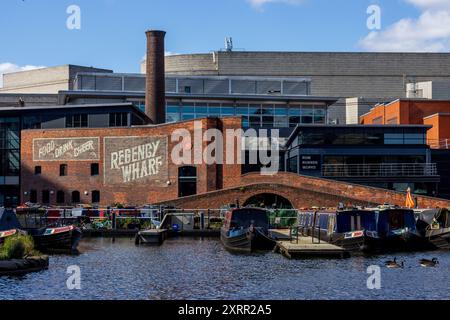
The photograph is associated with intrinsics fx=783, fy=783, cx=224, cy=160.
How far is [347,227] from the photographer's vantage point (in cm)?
4491

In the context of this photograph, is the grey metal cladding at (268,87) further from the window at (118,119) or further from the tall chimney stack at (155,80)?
the window at (118,119)

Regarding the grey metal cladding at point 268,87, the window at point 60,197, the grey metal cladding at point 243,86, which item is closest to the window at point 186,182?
the window at point 60,197

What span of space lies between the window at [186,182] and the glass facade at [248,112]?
2263 cm

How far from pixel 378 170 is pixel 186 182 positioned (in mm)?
16358

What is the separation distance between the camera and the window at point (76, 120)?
71.8 m

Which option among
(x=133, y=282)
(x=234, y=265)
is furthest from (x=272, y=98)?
(x=133, y=282)

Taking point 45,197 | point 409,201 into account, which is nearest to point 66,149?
point 45,197

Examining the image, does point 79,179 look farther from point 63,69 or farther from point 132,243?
point 63,69

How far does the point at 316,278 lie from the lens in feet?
106

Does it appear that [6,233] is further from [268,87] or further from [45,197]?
[268,87]

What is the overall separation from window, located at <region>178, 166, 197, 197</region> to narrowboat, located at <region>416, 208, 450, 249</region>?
20.4 m

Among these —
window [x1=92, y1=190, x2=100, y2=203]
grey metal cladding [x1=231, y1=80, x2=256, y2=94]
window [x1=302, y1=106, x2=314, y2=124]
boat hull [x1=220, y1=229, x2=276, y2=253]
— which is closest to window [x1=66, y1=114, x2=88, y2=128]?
window [x1=92, y1=190, x2=100, y2=203]

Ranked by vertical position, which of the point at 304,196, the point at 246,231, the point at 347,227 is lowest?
the point at 246,231
